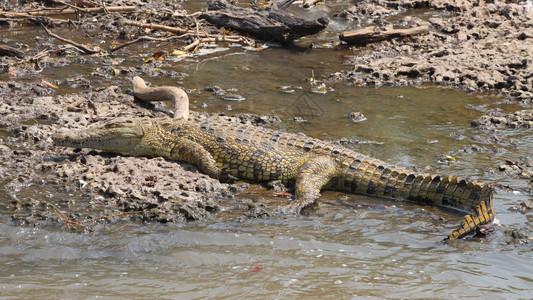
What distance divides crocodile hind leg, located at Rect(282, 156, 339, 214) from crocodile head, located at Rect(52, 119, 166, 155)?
189 cm

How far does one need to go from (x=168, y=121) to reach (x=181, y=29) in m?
6.00

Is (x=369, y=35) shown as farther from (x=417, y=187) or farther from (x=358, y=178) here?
(x=417, y=187)

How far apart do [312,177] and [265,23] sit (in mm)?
7071

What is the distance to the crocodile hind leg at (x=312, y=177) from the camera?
5.75 metres

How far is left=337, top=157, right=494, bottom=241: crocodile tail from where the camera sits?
216 inches

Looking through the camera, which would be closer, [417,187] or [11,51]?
[417,187]

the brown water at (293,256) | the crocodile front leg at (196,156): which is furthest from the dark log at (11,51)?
the brown water at (293,256)

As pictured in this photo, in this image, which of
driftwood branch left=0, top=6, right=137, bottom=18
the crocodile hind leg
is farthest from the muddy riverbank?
the crocodile hind leg

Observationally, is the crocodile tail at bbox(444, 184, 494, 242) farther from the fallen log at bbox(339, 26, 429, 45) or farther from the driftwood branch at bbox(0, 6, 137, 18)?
the driftwood branch at bbox(0, 6, 137, 18)

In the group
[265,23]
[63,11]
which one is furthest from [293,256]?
[63,11]

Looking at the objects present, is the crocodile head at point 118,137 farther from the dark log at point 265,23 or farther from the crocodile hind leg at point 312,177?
the dark log at point 265,23

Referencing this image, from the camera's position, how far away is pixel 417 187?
5840 millimetres

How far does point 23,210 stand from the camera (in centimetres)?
514

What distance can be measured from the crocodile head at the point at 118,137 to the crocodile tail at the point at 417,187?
237cm
